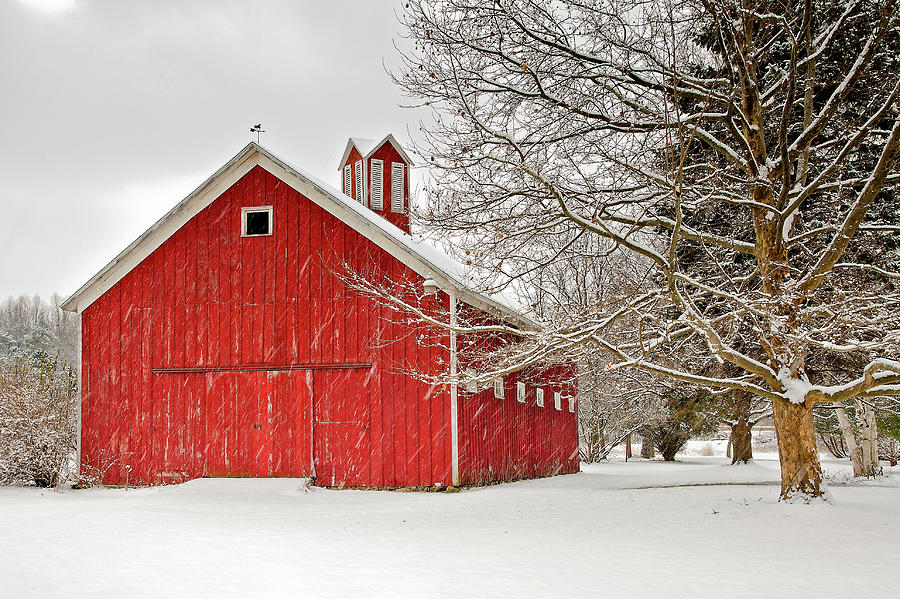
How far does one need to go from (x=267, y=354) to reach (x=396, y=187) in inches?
276

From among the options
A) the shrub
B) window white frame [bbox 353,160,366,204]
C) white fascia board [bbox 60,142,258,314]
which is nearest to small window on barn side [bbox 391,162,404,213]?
window white frame [bbox 353,160,366,204]

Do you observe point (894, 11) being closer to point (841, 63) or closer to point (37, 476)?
point (841, 63)

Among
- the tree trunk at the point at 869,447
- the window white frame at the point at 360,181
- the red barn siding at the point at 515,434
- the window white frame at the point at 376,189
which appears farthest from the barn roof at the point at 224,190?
the tree trunk at the point at 869,447

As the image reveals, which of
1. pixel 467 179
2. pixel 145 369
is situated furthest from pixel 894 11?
pixel 145 369

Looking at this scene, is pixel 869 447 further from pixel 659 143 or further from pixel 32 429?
pixel 32 429

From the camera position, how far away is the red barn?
14.7m

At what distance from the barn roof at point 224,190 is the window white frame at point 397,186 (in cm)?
485

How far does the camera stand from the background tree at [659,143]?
961 centimetres

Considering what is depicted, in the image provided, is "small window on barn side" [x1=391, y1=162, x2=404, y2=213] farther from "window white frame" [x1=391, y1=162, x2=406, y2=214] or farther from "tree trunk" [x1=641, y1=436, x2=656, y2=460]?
"tree trunk" [x1=641, y1=436, x2=656, y2=460]

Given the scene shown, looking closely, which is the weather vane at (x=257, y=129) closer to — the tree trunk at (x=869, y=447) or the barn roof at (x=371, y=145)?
the barn roof at (x=371, y=145)

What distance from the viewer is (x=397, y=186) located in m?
20.9

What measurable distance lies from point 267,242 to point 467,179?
622cm

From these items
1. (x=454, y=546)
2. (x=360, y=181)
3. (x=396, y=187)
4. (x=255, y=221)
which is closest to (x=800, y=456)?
(x=454, y=546)

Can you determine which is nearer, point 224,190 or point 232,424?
point 232,424
